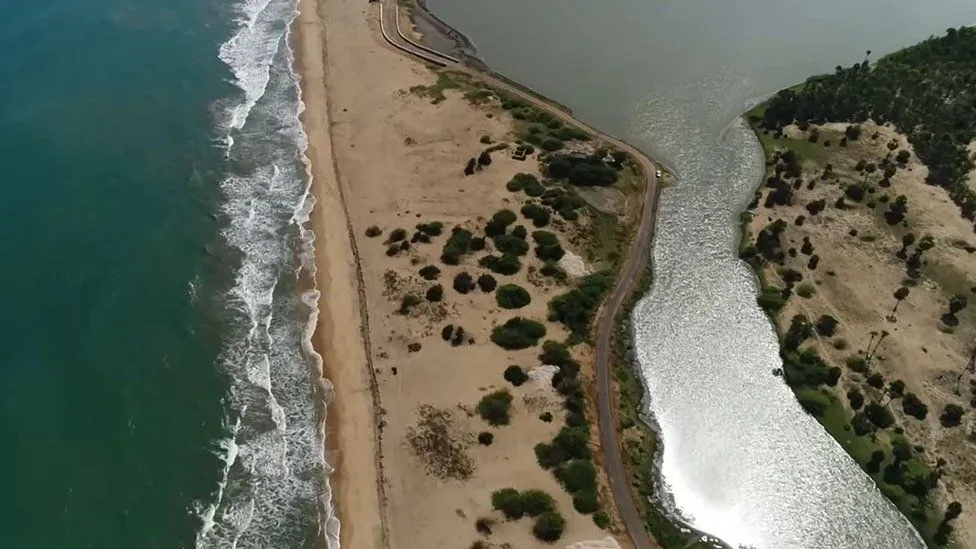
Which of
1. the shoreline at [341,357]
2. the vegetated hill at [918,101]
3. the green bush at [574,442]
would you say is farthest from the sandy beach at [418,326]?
the vegetated hill at [918,101]

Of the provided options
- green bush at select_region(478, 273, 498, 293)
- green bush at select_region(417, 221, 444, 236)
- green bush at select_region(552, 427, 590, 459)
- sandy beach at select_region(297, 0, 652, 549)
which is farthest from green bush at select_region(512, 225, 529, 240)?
green bush at select_region(552, 427, 590, 459)

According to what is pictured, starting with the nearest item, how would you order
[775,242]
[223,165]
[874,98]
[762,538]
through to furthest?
1. [762,538]
2. [775,242]
3. [223,165]
4. [874,98]

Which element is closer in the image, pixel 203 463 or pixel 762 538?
pixel 762 538

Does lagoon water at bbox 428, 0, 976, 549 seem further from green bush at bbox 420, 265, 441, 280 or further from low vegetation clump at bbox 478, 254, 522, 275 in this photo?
green bush at bbox 420, 265, 441, 280

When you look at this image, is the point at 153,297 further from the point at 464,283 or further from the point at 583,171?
the point at 583,171

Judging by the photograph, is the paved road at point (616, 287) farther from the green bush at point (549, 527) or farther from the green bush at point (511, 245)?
the green bush at point (511, 245)

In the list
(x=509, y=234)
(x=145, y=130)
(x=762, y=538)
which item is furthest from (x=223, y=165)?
Result: (x=762, y=538)

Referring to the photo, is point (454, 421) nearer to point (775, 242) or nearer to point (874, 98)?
point (775, 242)
